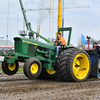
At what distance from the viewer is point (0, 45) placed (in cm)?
3541

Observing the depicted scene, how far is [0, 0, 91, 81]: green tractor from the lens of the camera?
6949mm

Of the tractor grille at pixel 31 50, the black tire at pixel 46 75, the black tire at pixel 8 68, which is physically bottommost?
the black tire at pixel 46 75

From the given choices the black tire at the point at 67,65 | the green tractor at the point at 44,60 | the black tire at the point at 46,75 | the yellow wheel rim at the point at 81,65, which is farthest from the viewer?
the black tire at the point at 46,75

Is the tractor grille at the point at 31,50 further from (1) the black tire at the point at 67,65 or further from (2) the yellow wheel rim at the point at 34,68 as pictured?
(1) the black tire at the point at 67,65

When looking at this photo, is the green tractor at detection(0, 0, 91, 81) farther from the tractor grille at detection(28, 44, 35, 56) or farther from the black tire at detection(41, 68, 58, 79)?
the black tire at detection(41, 68, 58, 79)

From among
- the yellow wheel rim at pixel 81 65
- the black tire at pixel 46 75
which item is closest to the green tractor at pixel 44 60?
the yellow wheel rim at pixel 81 65

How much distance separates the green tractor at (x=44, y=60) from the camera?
6.95 meters

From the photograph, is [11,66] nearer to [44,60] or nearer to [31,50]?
[31,50]

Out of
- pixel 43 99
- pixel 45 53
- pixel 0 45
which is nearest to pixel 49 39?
pixel 45 53

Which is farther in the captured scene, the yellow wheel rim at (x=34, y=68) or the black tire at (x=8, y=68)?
the black tire at (x=8, y=68)

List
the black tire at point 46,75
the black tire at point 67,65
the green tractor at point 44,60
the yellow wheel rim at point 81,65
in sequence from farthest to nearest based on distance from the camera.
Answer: the black tire at point 46,75 → the yellow wheel rim at point 81,65 → the black tire at point 67,65 → the green tractor at point 44,60

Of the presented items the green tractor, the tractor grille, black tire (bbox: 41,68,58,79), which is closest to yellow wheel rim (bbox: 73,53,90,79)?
the green tractor

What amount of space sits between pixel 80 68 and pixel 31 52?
6.57 ft

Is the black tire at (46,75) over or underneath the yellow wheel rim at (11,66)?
underneath
